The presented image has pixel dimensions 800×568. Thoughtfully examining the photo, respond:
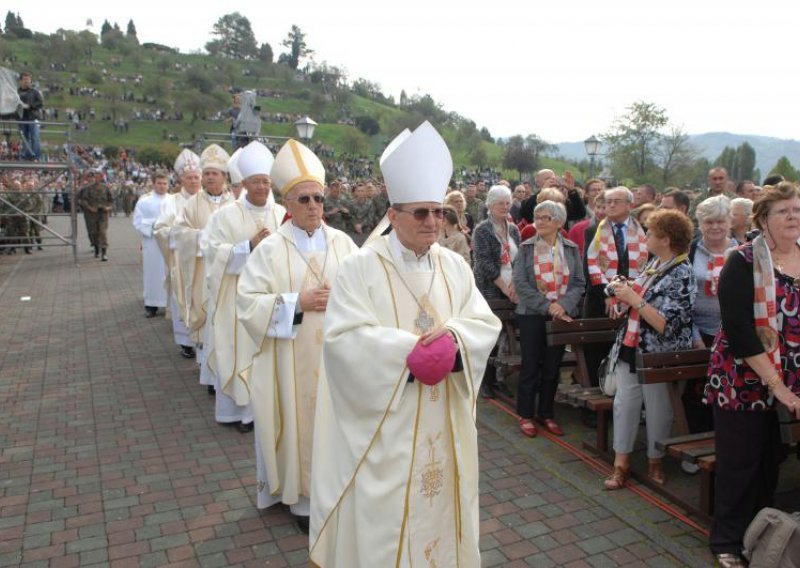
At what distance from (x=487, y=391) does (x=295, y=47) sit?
14281 centimetres

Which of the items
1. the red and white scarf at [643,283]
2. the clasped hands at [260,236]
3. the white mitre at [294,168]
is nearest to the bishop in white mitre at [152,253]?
the clasped hands at [260,236]

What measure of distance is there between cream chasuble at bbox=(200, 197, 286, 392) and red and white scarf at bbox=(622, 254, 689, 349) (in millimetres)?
3065

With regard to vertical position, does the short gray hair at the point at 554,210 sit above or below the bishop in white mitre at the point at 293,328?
above

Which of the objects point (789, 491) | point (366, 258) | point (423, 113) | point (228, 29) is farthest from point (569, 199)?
point (228, 29)

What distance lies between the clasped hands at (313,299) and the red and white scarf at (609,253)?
9.85 feet

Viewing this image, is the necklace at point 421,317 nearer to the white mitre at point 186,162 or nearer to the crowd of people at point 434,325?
the crowd of people at point 434,325

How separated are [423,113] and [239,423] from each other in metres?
116

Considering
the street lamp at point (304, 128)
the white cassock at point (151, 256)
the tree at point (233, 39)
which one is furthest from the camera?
the tree at point (233, 39)

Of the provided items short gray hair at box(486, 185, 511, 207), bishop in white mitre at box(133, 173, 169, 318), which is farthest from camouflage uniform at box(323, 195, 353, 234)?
short gray hair at box(486, 185, 511, 207)

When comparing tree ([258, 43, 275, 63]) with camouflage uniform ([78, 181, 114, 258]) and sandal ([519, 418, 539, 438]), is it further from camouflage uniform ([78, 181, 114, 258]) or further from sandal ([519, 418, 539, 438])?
sandal ([519, 418, 539, 438])

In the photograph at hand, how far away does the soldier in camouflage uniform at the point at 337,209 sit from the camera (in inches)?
454

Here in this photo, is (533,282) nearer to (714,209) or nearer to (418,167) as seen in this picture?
(714,209)

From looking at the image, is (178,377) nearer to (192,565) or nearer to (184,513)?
(184,513)

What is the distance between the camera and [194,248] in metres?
7.75
